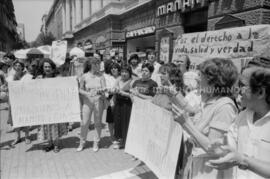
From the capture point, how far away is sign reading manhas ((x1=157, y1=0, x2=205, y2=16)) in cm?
900

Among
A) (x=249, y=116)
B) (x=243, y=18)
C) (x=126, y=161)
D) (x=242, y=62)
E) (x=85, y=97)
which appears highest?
(x=243, y=18)

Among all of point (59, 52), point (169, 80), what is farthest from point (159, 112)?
point (59, 52)

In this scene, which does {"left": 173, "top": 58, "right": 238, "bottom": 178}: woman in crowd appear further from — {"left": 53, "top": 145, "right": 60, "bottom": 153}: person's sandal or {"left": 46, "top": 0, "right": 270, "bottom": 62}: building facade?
{"left": 46, "top": 0, "right": 270, "bottom": 62}: building facade

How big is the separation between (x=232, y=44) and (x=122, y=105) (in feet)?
7.54

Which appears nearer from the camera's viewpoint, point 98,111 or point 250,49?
point 250,49

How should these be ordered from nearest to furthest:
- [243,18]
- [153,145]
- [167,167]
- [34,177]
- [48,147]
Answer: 1. [167,167]
2. [153,145]
3. [34,177]
4. [48,147]
5. [243,18]

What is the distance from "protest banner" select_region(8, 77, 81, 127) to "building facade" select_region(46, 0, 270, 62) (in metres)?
5.03

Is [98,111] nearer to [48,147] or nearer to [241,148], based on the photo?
[48,147]

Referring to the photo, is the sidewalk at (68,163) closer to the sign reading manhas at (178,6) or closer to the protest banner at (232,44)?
the protest banner at (232,44)

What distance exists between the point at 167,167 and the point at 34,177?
2.16 m

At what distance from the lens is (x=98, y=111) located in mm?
4336

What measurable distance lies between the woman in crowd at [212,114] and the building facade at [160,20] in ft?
20.4

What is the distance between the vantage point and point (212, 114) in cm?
160

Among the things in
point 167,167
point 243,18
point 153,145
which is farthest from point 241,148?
point 243,18
